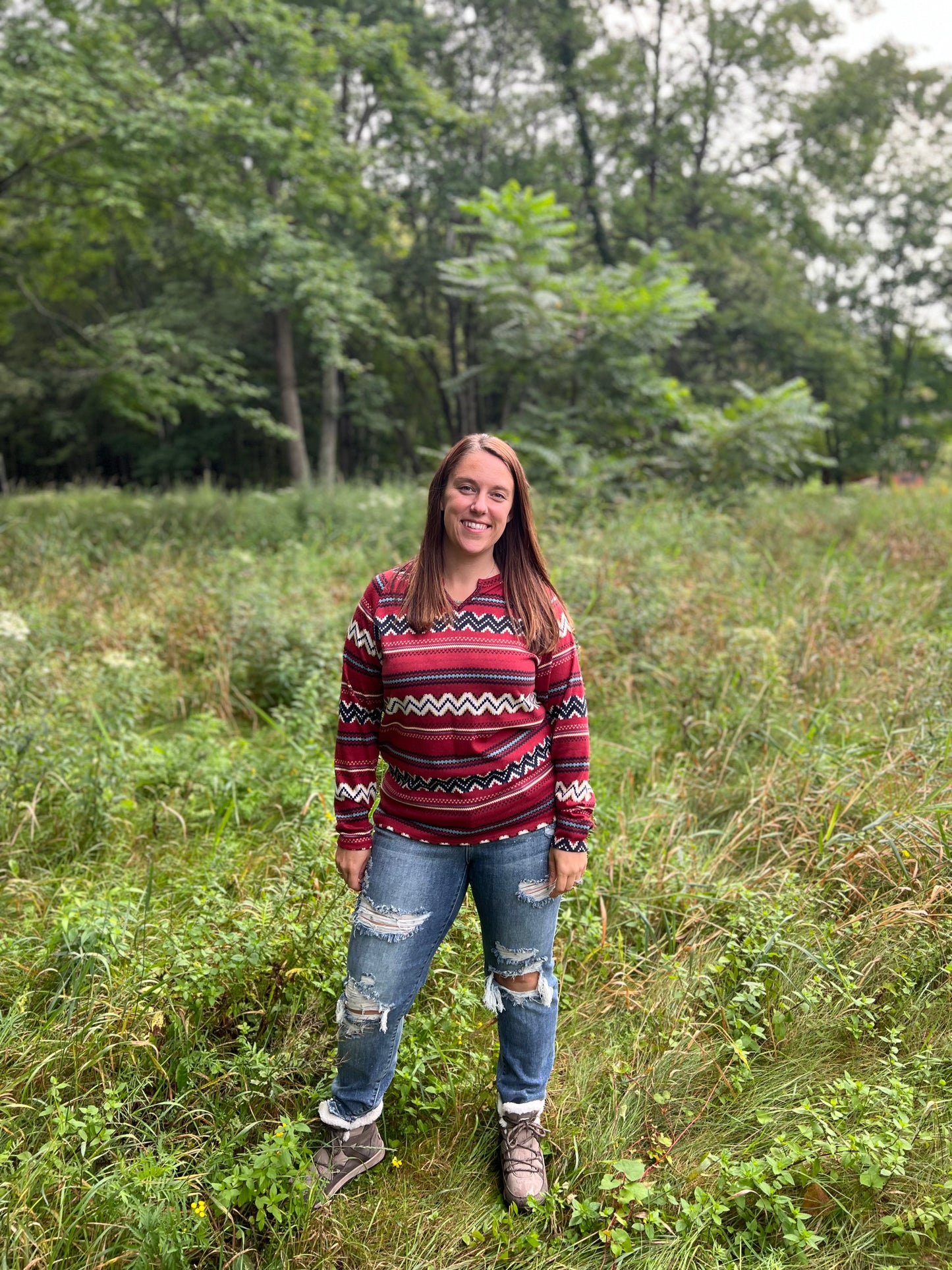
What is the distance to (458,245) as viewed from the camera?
2155cm

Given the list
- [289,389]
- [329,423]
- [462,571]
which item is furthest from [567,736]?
[329,423]

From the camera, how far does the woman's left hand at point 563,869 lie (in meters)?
2.07

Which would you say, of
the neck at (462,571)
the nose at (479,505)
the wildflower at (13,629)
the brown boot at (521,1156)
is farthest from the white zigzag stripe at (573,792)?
the wildflower at (13,629)

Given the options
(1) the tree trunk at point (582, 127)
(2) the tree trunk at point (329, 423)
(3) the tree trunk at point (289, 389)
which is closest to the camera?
(3) the tree trunk at point (289, 389)

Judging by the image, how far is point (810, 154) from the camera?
17.8m

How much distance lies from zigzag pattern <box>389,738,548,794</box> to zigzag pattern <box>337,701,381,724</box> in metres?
0.14

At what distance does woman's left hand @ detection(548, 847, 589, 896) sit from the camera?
207 centimetres

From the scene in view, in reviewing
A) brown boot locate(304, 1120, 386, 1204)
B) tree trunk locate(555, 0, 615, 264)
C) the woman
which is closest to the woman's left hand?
the woman

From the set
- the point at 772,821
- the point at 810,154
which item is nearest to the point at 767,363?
the point at 810,154

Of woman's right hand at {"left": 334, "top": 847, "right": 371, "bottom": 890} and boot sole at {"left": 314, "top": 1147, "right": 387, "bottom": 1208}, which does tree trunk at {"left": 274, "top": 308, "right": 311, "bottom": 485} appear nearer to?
woman's right hand at {"left": 334, "top": 847, "right": 371, "bottom": 890}

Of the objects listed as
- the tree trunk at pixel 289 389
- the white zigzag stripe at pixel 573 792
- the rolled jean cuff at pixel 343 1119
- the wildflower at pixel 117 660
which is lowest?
the rolled jean cuff at pixel 343 1119

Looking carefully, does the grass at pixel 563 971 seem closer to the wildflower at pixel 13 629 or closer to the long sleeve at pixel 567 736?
the wildflower at pixel 13 629

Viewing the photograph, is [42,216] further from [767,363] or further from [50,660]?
[767,363]

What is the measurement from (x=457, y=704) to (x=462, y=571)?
0.34 metres
